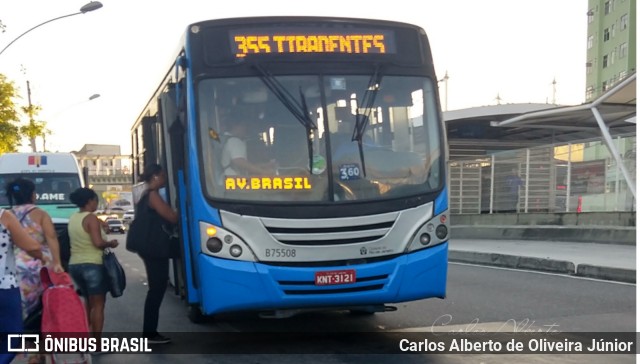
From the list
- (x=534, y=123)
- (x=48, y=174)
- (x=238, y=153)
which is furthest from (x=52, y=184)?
(x=534, y=123)

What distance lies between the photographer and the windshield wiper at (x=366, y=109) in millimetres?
6828

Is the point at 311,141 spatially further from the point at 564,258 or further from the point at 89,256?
the point at 564,258

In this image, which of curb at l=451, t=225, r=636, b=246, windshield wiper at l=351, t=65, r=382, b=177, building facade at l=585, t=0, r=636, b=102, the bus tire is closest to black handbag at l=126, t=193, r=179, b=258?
the bus tire

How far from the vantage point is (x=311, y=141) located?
6.75 m

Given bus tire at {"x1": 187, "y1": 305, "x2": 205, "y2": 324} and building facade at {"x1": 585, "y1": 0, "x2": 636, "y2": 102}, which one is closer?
bus tire at {"x1": 187, "y1": 305, "x2": 205, "y2": 324}

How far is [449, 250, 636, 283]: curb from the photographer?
12279 mm

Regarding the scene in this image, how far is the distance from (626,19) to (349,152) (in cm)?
6427

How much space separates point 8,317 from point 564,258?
1268cm

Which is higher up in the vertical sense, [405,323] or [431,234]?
[431,234]

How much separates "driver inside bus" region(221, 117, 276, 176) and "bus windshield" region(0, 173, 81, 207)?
955cm

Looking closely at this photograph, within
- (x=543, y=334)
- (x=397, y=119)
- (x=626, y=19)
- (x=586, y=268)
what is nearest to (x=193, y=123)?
(x=397, y=119)

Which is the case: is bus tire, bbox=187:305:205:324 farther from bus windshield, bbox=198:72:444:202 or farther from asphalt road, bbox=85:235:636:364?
bus windshield, bbox=198:72:444:202

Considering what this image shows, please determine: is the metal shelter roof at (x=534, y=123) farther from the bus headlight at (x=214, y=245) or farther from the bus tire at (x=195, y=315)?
the bus headlight at (x=214, y=245)

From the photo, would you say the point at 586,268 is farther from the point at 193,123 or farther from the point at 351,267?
the point at 193,123
